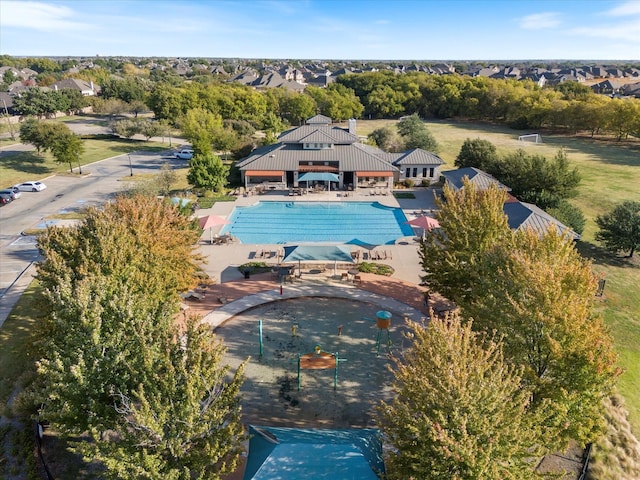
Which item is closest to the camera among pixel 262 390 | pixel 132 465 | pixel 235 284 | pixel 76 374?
pixel 132 465

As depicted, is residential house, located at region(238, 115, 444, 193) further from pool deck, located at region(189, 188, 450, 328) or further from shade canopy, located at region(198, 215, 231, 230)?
pool deck, located at region(189, 188, 450, 328)

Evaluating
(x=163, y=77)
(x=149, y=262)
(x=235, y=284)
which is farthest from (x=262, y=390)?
(x=163, y=77)

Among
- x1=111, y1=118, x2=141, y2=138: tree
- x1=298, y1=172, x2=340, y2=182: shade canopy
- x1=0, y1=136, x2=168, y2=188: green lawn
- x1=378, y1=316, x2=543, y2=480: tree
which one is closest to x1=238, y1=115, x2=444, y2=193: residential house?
x1=298, y1=172, x2=340, y2=182: shade canopy

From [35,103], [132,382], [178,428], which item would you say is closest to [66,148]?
[35,103]

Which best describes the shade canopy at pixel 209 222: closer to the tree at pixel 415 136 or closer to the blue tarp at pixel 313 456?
the blue tarp at pixel 313 456

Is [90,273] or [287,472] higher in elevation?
[90,273]

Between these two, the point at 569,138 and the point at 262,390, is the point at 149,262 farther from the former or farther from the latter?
the point at 569,138
